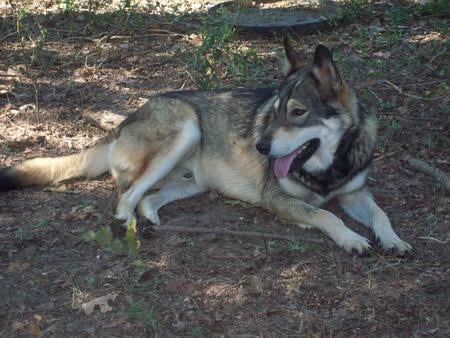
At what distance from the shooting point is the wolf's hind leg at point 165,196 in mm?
5648

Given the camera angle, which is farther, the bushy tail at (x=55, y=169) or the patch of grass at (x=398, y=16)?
the patch of grass at (x=398, y=16)

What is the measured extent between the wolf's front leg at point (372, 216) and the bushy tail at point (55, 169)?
2.06m

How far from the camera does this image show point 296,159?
5254 millimetres

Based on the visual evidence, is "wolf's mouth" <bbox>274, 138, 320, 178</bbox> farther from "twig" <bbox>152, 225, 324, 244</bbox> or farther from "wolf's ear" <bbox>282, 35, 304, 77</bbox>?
"wolf's ear" <bbox>282, 35, 304, 77</bbox>

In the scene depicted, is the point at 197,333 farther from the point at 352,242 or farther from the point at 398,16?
the point at 398,16

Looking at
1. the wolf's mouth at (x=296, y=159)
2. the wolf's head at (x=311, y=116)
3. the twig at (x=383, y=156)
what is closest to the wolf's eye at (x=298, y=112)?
the wolf's head at (x=311, y=116)

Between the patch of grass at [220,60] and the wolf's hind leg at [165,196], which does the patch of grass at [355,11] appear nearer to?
the patch of grass at [220,60]

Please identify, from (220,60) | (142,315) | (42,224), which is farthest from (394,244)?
(220,60)

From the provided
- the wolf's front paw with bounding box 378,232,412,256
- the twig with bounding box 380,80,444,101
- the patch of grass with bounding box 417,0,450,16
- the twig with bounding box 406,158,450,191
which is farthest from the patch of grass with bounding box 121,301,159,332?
the patch of grass with bounding box 417,0,450,16

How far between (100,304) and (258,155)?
2.03 metres

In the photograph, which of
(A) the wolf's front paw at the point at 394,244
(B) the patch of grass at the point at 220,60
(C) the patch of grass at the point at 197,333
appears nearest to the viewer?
(C) the patch of grass at the point at 197,333

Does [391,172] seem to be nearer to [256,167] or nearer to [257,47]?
[256,167]

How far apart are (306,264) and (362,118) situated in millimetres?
1253

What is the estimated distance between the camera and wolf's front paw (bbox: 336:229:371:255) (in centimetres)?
490
